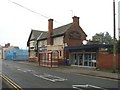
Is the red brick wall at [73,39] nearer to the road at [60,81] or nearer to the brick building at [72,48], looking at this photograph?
the brick building at [72,48]

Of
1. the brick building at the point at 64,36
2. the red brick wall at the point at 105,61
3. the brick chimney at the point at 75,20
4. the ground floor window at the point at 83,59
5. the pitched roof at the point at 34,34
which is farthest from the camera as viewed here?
the pitched roof at the point at 34,34

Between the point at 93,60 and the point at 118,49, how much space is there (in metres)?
3.91

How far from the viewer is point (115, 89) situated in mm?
16531

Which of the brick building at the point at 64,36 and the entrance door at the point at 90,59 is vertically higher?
the brick building at the point at 64,36

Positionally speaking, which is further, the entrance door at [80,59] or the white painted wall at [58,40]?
the white painted wall at [58,40]

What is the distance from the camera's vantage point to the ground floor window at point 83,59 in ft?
139

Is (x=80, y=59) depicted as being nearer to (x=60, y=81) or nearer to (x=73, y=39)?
(x=73, y=39)

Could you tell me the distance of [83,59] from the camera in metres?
45.5

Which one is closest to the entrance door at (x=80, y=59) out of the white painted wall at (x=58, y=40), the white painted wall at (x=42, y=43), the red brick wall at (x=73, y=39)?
the red brick wall at (x=73, y=39)

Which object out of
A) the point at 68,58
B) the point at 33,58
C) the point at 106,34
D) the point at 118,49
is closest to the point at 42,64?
the point at 68,58

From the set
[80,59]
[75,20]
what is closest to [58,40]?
[75,20]

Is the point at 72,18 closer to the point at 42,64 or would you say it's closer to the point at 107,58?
the point at 42,64

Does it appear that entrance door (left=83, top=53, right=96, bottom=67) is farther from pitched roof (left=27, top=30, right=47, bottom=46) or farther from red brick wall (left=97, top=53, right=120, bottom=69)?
pitched roof (left=27, top=30, right=47, bottom=46)

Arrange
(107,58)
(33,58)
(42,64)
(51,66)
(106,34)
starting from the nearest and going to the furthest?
(107,58) → (51,66) → (42,64) → (33,58) → (106,34)
